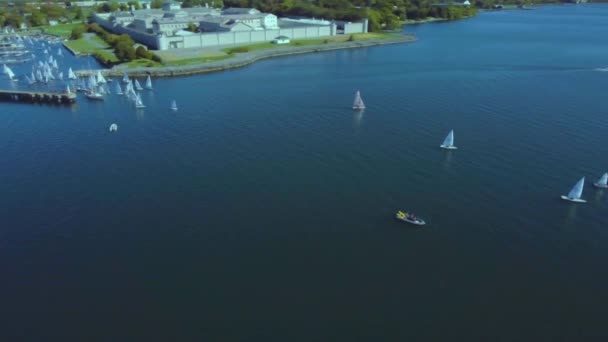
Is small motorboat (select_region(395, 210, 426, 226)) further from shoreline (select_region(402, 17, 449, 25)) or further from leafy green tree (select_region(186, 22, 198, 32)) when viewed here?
shoreline (select_region(402, 17, 449, 25))

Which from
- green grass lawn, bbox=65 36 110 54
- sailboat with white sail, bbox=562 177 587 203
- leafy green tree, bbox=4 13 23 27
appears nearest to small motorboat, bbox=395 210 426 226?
sailboat with white sail, bbox=562 177 587 203

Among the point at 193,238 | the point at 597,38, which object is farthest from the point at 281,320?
the point at 597,38

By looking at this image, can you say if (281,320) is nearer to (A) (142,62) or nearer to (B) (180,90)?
(B) (180,90)

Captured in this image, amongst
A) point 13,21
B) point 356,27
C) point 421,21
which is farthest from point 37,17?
point 421,21

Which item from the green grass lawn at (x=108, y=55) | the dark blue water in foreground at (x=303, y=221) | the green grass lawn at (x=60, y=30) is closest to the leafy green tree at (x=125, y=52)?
the green grass lawn at (x=108, y=55)

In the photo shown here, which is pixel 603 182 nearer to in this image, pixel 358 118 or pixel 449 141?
pixel 449 141

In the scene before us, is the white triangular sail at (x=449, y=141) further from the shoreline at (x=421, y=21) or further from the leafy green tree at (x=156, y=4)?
the leafy green tree at (x=156, y=4)
